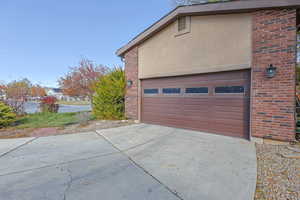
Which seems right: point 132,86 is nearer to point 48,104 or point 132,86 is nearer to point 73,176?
point 73,176

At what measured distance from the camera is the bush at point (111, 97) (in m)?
8.11

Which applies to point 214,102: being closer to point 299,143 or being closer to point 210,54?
point 210,54

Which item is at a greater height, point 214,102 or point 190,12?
point 190,12

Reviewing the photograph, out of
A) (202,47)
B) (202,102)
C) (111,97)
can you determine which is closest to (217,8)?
(202,47)

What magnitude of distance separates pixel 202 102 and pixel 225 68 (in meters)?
1.54

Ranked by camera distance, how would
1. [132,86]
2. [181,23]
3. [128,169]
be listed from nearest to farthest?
[128,169] → [181,23] → [132,86]

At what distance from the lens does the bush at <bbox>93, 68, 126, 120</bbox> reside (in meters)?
8.11

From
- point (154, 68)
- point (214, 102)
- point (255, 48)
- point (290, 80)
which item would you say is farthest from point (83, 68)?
point (290, 80)

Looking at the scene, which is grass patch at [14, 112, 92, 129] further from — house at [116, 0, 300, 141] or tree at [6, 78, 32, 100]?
house at [116, 0, 300, 141]

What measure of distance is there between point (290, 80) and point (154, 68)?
16.4 ft

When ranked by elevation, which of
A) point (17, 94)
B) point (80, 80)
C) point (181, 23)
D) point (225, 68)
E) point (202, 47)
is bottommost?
point (17, 94)

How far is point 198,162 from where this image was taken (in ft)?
9.96

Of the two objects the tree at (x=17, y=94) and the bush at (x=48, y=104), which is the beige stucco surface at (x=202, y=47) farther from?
the bush at (x=48, y=104)

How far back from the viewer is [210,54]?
16.9ft
